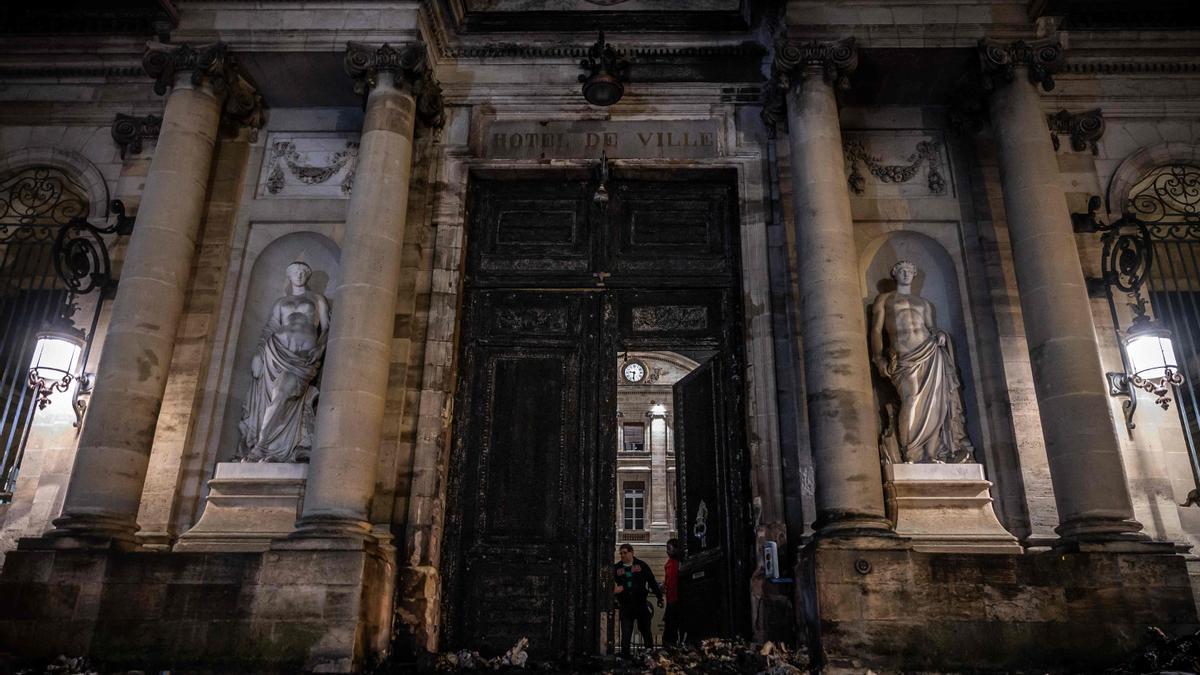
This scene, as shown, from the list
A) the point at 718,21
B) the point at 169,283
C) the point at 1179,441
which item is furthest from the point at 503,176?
the point at 1179,441

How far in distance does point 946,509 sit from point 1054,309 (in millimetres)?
2651

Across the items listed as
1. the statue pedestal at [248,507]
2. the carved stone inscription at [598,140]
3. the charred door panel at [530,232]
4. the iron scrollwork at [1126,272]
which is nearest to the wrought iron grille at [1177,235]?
the iron scrollwork at [1126,272]

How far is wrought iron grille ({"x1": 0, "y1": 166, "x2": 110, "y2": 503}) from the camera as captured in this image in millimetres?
12000

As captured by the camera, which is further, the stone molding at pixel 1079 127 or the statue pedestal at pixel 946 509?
the stone molding at pixel 1079 127

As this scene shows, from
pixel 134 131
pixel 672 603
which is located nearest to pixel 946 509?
pixel 672 603

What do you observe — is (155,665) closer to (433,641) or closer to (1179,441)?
(433,641)

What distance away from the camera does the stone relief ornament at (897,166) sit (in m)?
12.2

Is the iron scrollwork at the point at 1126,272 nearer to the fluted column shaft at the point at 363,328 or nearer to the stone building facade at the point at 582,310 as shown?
the stone building facade at the point at 582,310

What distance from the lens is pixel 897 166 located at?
40.5 ft

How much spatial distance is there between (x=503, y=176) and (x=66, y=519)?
694 centimetres

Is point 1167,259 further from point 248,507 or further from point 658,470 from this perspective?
point 658,470

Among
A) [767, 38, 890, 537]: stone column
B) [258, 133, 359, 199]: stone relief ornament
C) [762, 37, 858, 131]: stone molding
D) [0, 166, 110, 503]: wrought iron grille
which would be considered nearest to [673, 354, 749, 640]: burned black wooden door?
[767, 38, 890, 537]: stone column

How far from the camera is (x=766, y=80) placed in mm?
12508

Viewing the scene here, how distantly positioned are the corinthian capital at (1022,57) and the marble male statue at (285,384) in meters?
9.26
